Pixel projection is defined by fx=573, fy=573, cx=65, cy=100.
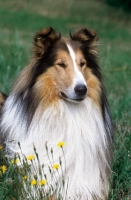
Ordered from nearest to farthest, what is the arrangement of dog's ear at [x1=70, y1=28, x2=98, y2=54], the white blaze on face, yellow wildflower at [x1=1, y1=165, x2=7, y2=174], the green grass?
yellow wildflower at [x1=1, y1=165, x2=7, y2=174]
the white blaze on face
dog's ear at [x1=70, y1=28, x2=98, y2=54]
the green grass

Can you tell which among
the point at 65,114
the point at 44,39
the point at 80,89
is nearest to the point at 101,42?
the point at 44,39

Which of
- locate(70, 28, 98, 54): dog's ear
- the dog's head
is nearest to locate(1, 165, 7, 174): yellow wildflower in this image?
the dog's head

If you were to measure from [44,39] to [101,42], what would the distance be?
12328 millimetres

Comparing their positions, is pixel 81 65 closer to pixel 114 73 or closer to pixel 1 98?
pixel 1 98

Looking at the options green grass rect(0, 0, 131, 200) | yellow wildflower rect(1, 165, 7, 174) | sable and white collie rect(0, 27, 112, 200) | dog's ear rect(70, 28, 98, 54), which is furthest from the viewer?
green grass rect(0, 0, 131, 200)

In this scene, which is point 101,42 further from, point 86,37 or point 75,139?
point 75,139

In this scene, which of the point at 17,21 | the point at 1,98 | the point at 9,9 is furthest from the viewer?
the point at 9,9

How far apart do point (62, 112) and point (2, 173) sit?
752 millimetres

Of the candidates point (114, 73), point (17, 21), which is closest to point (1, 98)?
point (114, 73)

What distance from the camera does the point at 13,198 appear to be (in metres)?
4.82

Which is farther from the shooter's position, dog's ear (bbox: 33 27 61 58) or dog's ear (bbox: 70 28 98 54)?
dog's ear (bbox: 70 28 98 54)

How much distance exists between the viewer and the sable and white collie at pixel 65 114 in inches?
199

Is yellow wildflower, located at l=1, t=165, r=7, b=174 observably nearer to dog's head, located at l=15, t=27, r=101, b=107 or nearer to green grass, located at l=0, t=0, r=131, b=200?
dog's head, located at l=15, t=27, r=101, b=107

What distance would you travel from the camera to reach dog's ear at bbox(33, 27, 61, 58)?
16.8 feet
